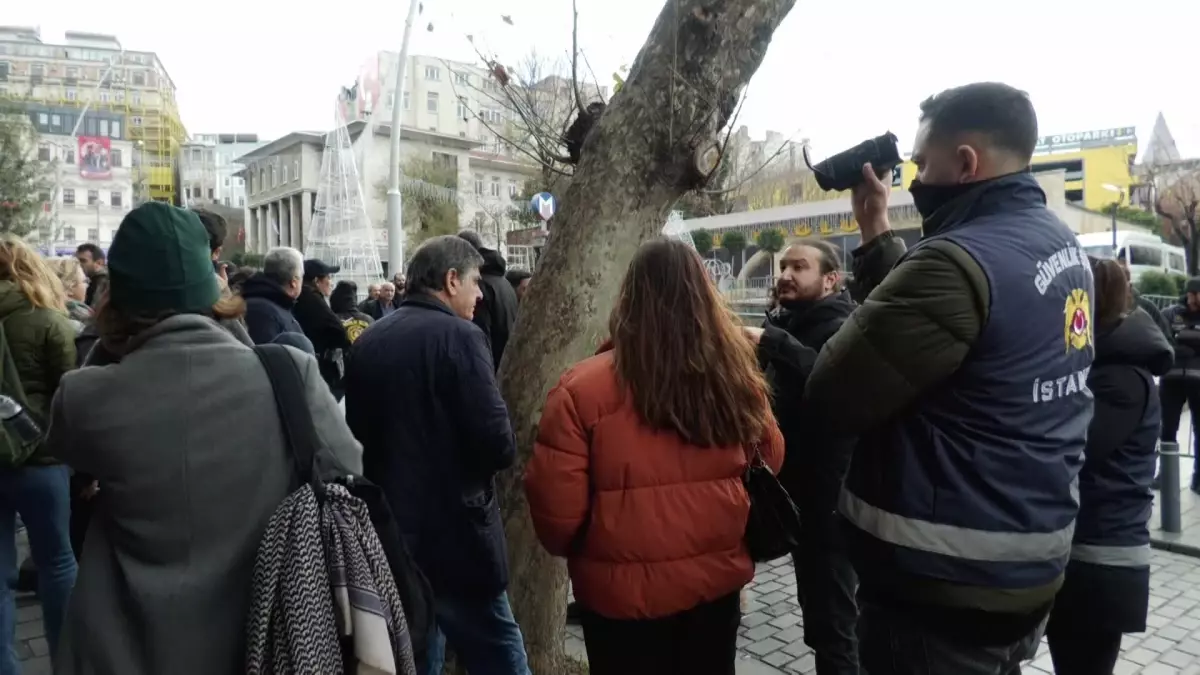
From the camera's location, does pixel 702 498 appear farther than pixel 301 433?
Yes

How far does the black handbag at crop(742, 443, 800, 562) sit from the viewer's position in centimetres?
240

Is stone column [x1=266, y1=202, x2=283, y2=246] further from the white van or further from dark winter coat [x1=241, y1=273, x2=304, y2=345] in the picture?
dark winter coat [x1=241, y1=273, x2=304, y2=345]

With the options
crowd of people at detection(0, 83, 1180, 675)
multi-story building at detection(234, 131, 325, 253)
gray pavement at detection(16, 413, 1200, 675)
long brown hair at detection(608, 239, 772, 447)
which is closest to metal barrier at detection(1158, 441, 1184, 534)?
gray pavement at detection(16, 413, 1200, 675)

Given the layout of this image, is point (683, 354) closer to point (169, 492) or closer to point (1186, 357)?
point (169, 492)

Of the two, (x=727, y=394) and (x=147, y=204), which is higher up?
(x=147, y=204)

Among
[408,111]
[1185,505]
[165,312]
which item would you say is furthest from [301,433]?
[408,111]

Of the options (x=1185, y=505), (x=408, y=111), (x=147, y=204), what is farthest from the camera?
(x=408, y=111)

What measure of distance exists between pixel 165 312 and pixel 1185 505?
336 inches

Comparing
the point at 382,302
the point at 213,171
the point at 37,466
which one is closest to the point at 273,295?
the point at 37,466

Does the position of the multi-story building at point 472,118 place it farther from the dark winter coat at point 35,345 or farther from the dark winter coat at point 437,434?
the dark winter coat at point 35,345

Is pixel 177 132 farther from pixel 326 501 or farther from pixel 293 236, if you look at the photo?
pixel 326 501

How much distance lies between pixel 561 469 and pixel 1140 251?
32099 mm

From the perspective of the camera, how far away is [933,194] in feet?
7.00

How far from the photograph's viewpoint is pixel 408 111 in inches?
3145
